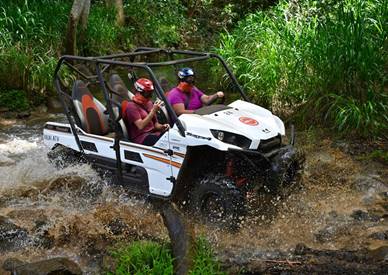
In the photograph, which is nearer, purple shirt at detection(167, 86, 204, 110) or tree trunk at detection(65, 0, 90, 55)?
purple shirt at detection(167, 86, 204, 110)

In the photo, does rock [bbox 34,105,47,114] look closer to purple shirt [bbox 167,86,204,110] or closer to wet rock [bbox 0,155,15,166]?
wet rock [bbox 0,155,15,166]

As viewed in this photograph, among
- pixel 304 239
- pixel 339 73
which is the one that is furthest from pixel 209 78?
Result: pixel 304 239

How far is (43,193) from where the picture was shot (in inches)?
270

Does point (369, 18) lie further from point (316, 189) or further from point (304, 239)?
point (304, 239)

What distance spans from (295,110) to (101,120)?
3.18m

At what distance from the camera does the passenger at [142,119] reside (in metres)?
6.02

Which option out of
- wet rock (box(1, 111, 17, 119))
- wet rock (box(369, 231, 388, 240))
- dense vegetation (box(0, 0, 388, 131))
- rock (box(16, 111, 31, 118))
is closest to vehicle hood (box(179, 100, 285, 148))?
wet rock (box(369, 231, 388, 240))

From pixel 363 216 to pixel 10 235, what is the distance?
363 centimetres

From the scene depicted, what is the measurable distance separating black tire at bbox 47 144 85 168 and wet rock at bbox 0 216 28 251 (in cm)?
108

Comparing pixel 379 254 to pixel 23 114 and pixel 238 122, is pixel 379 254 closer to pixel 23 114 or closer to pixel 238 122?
pixel 238 122

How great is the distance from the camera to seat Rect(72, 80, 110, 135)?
260 inches

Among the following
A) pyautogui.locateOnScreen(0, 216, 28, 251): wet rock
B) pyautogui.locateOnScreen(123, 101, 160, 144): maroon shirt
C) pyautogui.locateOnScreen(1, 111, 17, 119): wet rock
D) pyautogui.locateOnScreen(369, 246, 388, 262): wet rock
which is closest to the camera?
pyautogui.locateOnScreen(369, 246, 388, 262): wet rock

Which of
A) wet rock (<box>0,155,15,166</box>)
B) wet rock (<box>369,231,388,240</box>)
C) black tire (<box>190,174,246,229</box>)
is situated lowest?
wet rock (<box>0,155,15,166</box>)

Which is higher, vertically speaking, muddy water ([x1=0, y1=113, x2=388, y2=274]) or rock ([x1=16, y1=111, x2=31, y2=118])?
muddy water ([x1=0, y1=113, x2=388, y2=274])
